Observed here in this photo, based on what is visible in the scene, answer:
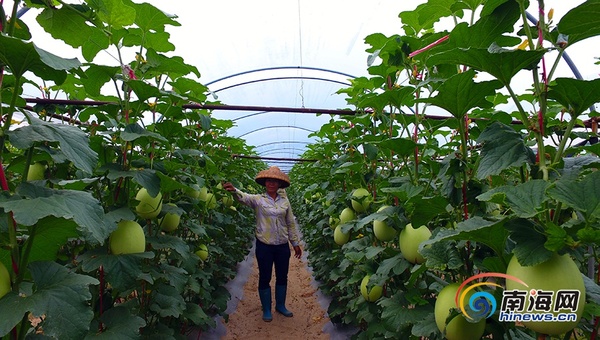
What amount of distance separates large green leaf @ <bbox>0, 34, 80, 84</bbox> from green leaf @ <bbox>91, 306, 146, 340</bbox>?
3.43ft

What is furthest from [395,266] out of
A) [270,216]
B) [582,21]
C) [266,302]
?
A: [266,302]

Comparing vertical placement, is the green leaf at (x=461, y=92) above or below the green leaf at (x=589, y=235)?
above

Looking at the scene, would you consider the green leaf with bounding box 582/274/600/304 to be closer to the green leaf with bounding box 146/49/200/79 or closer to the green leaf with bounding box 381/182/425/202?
the green leaf with bounding box 381/182/425/202

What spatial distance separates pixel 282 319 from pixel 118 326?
3710 millimetres

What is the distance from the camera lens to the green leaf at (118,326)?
1561 millimetres

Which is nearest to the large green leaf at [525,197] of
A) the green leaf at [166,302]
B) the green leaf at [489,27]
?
the green leaf at [489,27]

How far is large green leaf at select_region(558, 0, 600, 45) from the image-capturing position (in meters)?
0.92

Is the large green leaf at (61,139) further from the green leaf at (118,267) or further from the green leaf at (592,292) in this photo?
the green leaf at (592,292)

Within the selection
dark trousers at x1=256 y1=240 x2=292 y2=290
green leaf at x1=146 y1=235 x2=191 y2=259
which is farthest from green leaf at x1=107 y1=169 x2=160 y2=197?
dark trousers at x1=256 y1=240 x2=292 y2=290

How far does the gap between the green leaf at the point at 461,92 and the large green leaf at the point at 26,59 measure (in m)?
1.15

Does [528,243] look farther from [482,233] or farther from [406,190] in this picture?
[406,190]

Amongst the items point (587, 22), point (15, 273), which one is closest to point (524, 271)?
point (587, 22)

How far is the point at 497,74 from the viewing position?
1.14 meters

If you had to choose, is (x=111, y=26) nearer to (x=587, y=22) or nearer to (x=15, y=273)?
(x=15, y=273)
